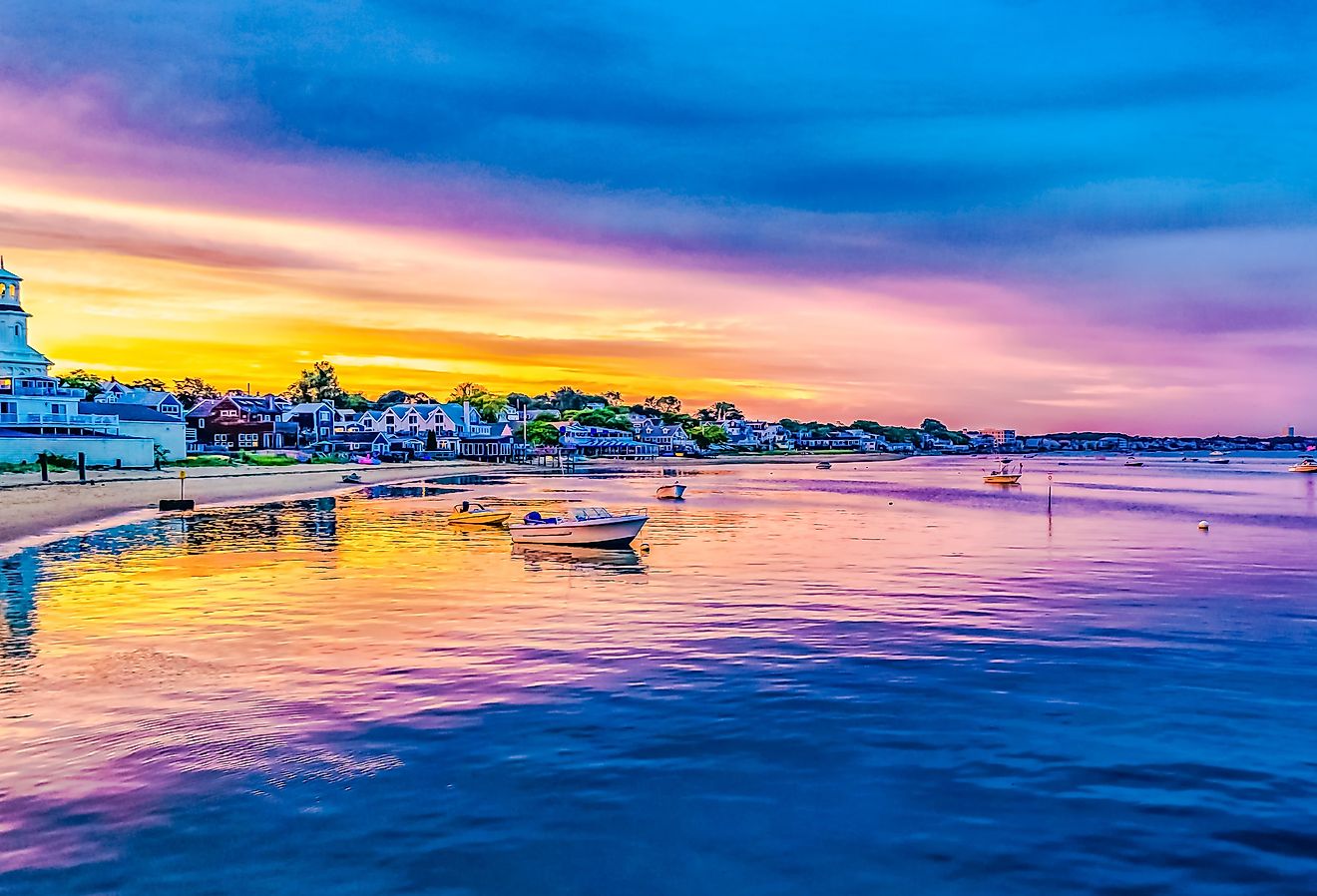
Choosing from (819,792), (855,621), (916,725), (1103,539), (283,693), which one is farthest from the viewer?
(1103,539)

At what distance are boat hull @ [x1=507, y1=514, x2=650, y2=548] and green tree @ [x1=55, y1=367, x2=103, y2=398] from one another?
433 ft

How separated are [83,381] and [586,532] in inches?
5846

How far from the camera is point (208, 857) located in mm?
9234

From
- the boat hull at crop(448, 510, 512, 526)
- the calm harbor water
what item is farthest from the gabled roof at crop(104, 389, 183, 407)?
the calm harbor water

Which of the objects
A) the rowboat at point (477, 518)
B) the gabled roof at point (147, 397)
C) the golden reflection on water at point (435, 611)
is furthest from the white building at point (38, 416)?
the rowboat at point (477, 518)

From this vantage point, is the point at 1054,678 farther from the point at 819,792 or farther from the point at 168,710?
the point at 168,710

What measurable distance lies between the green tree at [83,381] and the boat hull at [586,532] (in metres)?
132

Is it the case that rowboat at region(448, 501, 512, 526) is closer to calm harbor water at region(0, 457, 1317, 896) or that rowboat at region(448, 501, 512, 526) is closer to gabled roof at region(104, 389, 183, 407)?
calm harbor water at region(0, 457, 1317, 896)

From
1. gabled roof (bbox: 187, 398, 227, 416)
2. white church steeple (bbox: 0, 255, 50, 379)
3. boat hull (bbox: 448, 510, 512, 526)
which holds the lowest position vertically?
boat hull (bbox: 448, 510, 512, 526)

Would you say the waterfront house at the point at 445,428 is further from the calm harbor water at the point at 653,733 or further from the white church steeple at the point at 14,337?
the calm harbor water at the point at 653,733

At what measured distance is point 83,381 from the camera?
148250 millimetres

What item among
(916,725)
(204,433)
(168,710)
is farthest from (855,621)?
(204,433)

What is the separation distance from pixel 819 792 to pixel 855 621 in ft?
36.5

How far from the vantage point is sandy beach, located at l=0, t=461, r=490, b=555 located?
142ft
